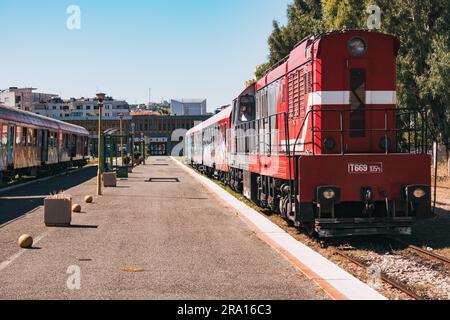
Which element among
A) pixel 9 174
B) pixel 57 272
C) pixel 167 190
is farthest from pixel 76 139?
pixel 57 272

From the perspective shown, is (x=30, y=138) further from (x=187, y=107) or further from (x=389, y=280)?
(x=187, y=107)

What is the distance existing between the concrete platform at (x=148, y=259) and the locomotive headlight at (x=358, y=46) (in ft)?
15.0

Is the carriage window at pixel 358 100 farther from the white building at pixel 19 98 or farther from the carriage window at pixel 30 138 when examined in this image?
the white building at pixel 19 98

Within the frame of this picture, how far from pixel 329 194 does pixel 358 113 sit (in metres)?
2.26

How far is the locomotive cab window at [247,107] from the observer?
727 inches

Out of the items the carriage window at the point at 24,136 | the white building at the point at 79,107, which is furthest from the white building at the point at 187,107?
the carriage window at the point at 24,136

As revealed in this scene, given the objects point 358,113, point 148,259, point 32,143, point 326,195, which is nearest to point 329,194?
point 326,195

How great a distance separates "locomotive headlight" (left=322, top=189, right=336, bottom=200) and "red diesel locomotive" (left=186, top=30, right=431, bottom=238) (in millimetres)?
20

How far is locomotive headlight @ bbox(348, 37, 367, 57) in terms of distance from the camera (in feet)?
40.4

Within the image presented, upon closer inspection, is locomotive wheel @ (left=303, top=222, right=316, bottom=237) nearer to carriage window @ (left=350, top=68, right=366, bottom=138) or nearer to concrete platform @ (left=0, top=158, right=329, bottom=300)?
concrete platform @ (left=0, top=158, right=329, bottom=300)

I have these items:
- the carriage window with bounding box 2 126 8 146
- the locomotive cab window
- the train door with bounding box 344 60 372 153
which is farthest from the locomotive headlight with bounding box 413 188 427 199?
the carriage window with bounding box 2 126 8 146

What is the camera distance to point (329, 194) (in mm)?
11148
